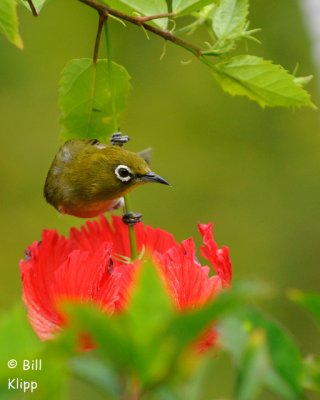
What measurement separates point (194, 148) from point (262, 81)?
4807 millimetres

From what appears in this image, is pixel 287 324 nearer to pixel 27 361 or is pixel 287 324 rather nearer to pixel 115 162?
pixel 115 162

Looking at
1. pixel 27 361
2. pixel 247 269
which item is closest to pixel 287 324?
pixel 247 269

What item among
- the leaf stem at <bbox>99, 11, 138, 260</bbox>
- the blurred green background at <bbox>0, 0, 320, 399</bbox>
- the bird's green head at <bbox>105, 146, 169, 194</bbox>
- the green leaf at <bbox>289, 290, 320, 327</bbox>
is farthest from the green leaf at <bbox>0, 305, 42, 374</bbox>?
the blurred green background at <bbox>0, 0, 320, 399</bbox>

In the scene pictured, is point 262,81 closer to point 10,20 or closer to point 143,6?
point 143,6

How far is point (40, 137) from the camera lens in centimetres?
553

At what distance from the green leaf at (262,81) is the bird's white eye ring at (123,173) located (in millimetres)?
792

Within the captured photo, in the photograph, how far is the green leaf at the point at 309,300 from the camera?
412mm

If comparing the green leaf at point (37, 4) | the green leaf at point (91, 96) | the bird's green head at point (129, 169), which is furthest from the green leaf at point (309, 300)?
the bird's green head at point (129, 169)

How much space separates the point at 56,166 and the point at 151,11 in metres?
1.04

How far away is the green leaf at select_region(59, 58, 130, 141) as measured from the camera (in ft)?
4.55

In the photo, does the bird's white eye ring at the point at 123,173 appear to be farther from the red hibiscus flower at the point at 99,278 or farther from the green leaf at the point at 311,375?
the green leaf at the point at 311,375

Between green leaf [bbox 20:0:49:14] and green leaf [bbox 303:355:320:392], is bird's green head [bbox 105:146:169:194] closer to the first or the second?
green leaf [bbox 20:0:49:14]

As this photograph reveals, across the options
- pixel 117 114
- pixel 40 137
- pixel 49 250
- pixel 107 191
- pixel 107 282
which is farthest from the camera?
pixel 40 137

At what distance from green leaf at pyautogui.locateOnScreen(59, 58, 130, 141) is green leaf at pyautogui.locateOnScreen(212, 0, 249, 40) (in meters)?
0.20
